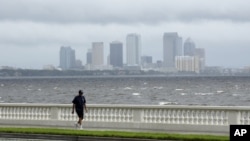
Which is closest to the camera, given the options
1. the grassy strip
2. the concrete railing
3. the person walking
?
the grassy strip

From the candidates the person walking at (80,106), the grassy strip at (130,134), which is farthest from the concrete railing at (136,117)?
the grassy strip at (130,134)

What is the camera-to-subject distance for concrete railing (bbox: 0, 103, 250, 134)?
24.8 meters

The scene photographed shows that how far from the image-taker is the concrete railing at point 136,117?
81.5 ft

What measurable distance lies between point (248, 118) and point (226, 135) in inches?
51.2

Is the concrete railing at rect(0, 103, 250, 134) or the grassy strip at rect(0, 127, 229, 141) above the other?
the concrete railing at rect(0, 103, 250, 134)

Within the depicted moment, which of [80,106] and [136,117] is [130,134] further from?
[80,106]

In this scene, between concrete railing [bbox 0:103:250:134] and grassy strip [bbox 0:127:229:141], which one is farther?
concrete railing [bbox 0:103:250:134]

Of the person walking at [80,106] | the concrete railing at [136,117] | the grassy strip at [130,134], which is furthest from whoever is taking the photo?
the person walking at [80,106]

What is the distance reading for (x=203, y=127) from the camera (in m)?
25.1

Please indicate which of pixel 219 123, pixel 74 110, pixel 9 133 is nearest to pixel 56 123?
pixel 74 110

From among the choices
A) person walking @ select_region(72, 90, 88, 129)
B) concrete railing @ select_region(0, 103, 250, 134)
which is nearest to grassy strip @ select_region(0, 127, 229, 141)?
person walking @ select_region(72, 90, 88, 129)

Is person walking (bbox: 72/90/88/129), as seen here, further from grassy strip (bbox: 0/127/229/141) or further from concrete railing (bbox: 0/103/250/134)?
grassy strip (bbox: 0/127/229/141)

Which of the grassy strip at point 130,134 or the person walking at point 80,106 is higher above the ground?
the person walking at point 80,106

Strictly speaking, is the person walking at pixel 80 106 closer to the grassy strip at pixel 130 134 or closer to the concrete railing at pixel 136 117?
the concrete railing at pixel 136 117
